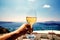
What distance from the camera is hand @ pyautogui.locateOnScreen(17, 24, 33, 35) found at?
1367mm

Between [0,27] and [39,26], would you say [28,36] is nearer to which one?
[39,26]

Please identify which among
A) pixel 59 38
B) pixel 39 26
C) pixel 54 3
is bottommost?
pixel 59 38

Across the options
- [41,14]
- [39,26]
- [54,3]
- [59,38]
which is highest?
[54,3]

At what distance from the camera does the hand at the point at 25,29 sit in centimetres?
A: 137

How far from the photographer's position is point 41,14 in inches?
55.6

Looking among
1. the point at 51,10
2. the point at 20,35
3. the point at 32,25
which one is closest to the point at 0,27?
the point at 20,35

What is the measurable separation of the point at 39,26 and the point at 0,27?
1.35 feet

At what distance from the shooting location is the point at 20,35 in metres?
1.39

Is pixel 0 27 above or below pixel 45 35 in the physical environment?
above

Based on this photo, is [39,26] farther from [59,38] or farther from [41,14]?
[59,38]

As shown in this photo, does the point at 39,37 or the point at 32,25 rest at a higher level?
the point at 32,25

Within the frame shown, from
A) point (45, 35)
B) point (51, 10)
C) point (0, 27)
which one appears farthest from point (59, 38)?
point (0, 27)

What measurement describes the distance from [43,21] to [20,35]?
0.28 m

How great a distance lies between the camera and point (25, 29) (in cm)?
138
